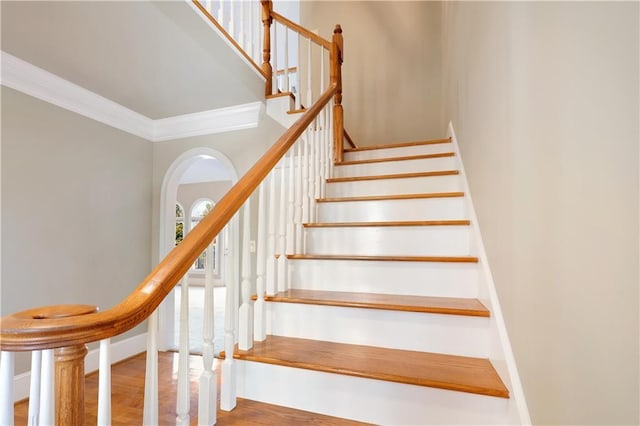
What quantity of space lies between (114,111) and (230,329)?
8.47 ft

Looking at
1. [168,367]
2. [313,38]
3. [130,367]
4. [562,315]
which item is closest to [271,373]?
[562,315]

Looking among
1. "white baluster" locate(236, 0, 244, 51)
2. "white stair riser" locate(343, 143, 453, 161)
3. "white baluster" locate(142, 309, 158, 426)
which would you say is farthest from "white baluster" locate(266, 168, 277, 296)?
"white baluster" locate(236, 0, 244, 51)

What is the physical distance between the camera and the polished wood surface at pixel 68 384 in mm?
555

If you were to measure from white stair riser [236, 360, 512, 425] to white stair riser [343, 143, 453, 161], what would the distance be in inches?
77.8

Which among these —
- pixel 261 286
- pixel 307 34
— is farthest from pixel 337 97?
pixel 261 286

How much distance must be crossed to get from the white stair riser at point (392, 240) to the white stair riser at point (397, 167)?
0.76 meters

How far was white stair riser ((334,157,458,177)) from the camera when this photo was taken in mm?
2340

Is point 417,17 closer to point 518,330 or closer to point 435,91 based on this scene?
point 435,91

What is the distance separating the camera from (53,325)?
0.53 metres

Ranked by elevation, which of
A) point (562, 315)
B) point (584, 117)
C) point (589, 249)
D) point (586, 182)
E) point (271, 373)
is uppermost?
point (584, 117)

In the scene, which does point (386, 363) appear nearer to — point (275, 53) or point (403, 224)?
point (403, 224)

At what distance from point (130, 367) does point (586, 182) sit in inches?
129

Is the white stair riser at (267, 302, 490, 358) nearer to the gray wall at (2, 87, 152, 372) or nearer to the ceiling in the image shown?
the ceiling

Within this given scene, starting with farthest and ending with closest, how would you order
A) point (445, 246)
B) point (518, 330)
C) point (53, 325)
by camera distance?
point (445, 246) → point (518, 330) → point (53, 325)
